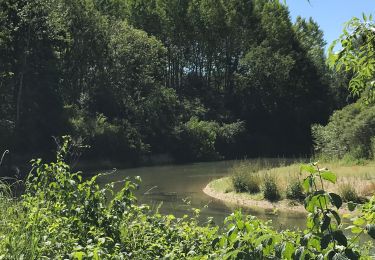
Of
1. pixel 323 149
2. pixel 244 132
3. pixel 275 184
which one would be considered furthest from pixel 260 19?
pixel 275 184

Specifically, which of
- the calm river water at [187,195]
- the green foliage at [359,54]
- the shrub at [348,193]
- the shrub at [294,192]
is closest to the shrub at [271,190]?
the shrub at [294,192]

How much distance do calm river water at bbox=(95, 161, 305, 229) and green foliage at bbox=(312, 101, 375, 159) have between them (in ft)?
21.4

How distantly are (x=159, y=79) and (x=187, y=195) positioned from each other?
29596 mm

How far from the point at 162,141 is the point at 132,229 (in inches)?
1474

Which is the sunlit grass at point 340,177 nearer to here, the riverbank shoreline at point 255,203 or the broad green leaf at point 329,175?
the riverbank shoreline at point 255,203

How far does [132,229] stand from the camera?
4.56m

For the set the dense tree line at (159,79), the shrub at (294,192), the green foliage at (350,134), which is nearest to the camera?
the shrub at (294,192)

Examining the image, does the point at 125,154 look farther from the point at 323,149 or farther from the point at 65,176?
the point at 65,176

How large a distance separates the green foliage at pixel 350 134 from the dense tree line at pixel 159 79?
14.8 meters

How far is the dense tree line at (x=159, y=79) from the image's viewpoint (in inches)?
1254

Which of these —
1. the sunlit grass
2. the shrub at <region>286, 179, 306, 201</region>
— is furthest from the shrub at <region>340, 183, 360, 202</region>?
the shrub at <region>286, 179, 306, 201</region>

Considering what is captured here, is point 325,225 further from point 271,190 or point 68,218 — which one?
point 271,190

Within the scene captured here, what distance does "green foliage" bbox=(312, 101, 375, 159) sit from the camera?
86.2 feet

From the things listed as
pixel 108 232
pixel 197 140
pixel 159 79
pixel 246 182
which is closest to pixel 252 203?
pixel 246 182
